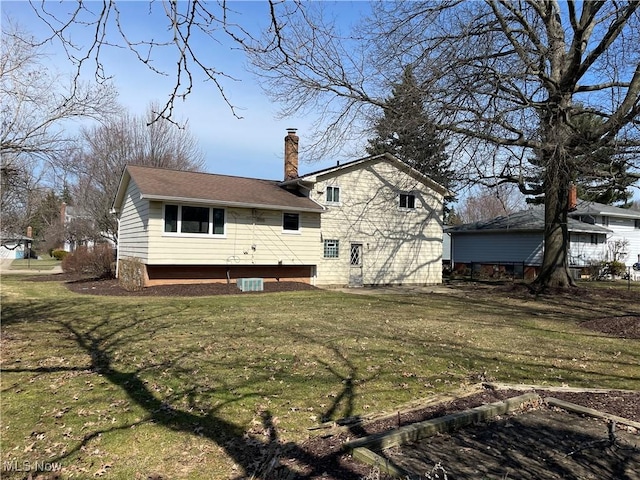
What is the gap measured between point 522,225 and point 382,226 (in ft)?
40.6

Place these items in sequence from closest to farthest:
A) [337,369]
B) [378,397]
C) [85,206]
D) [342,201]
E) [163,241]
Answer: [378,397] < [337,369] < [163,241] < [342,201] < [85,206]

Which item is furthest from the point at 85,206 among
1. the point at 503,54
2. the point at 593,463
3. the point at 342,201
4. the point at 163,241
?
the point at 593,463

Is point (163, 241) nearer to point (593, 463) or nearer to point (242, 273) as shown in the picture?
point (242, 273)

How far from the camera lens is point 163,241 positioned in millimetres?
16750

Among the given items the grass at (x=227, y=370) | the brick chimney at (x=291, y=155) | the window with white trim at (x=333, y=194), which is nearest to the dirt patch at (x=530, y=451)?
the grass at (x=227, y=370)

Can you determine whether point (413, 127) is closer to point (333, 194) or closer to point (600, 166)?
point (333, 194)

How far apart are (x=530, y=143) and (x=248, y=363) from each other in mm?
13755

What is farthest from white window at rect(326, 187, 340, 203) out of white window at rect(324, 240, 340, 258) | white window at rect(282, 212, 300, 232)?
white window at rect(282, 212, 300, 232)

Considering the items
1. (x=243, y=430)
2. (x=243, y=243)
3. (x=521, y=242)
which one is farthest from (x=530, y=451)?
(x=521, y=242)

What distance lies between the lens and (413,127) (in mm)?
15555

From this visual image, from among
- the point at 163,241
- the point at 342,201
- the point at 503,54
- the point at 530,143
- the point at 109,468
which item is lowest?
the point at 109,468

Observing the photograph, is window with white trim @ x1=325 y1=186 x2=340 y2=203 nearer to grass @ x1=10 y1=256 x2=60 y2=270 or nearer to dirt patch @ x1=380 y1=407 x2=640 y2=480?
dirt patch @ x1=380 y1=407 x2=640 y2=480

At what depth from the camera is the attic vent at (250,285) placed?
17453mm

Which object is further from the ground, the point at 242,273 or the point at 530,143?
the point at 530,143
